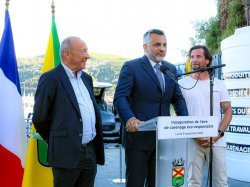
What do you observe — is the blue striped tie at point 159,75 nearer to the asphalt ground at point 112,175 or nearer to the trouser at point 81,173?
the trouser at point 81,173

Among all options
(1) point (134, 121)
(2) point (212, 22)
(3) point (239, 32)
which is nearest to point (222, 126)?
(1) point (134, 121)

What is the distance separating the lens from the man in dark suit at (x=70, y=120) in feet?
8.79

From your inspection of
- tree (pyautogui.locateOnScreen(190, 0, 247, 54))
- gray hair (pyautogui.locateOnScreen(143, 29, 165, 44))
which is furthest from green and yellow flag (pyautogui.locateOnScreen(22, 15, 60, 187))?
tree (pyautogui.locateOnScreen(190, 0, 247, 54))

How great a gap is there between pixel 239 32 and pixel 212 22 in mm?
12255

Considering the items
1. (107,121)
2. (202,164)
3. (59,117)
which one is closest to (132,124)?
(59,117)

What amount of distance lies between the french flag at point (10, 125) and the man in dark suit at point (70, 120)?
0.87 meters

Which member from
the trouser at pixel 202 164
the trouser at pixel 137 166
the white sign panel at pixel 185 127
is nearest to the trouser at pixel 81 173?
the trouser at pixel 137 166

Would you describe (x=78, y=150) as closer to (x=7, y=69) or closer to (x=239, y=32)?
(x=7, y=69)

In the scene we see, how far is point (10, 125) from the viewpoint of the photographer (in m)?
3.60

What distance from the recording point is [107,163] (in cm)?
742

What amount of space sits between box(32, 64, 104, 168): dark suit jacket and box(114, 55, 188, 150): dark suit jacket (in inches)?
15.5

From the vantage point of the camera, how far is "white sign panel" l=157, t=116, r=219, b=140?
7.64 feet

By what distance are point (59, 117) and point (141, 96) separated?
0.68 meters

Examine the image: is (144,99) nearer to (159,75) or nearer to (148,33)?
(159,75)
